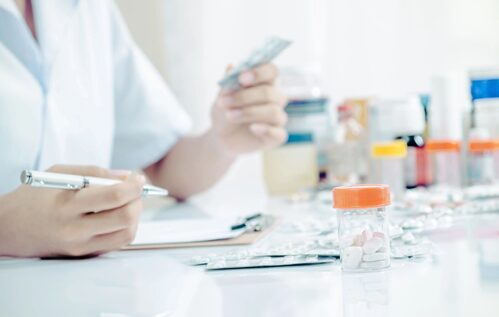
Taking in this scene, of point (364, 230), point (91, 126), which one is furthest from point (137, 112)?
point (364, 230)

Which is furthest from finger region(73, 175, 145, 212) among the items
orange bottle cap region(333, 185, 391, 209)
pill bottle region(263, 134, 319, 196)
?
pill bottle region(263, 134, 319, 196)

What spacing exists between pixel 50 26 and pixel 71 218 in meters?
0.48

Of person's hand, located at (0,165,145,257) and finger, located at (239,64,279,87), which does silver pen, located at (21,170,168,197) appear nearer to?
person's hand, located at (0,165,145,257)

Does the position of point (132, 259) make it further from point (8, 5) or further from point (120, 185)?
point (8, 5)

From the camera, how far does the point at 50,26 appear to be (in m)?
1.09

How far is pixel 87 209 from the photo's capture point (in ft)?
2.25

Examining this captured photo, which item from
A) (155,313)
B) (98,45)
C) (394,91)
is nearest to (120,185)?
(155,313)

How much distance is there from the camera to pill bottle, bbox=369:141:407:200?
1.18m

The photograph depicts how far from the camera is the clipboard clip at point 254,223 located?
2.81 ft

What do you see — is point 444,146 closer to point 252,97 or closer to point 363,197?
point 252,97

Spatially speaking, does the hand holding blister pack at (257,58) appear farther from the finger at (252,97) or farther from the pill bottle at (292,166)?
the pill bottle at (292,166)

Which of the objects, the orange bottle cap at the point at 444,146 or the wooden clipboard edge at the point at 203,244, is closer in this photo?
the wooden clipboard edge at the point at 203,244

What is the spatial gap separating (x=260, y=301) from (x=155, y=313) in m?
0.07

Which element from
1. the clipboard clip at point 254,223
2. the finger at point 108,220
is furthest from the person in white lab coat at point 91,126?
the clipboard clip at point 254,223
